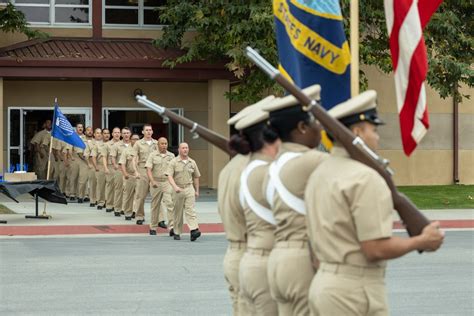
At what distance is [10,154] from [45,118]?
1.54 meters

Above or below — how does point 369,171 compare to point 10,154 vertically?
above

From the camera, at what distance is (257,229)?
721 centimetres

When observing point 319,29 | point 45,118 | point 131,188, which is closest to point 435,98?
point 45,118

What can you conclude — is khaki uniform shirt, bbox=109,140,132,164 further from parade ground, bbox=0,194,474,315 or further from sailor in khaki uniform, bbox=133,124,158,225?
parade ground, bbox=0,194,474,315

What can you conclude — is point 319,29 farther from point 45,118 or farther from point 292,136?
point 45,118

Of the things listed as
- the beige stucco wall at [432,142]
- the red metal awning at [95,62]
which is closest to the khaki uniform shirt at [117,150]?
the red metal awning at [95,62]

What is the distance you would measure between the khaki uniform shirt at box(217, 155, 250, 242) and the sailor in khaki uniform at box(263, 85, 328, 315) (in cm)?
103

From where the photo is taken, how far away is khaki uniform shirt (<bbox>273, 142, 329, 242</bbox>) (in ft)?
21.3

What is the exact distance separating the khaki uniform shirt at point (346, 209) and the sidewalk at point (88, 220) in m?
15.4

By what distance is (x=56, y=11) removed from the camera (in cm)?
3334

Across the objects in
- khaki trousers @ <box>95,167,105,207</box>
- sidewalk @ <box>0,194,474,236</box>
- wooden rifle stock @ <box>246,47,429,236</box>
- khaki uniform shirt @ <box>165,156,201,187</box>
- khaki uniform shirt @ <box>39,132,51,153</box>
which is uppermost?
wooden rifle stock @ <box>246,47,429,236</box>

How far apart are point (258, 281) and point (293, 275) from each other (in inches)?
26.4

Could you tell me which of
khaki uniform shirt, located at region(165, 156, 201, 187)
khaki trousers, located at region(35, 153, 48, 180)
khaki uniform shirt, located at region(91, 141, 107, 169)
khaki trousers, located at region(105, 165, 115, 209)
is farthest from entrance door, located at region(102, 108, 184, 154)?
khaki uniform shirt, located at region(165, 156, 201, 187)

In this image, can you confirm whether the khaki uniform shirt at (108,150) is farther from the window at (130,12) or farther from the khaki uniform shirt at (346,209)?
the khaki uniform shirt at (346,209)
